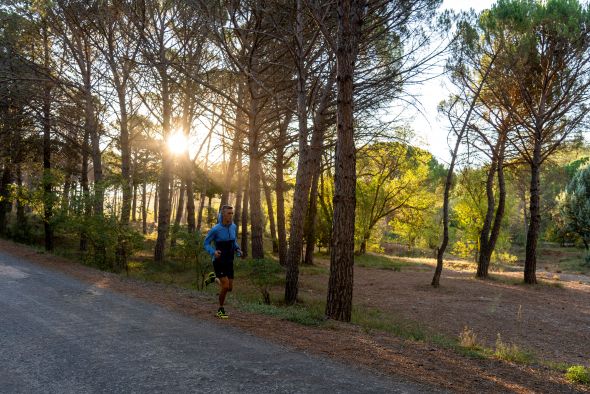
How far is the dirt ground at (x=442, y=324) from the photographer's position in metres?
4.99

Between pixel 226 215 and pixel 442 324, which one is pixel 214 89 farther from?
pixel 442 324

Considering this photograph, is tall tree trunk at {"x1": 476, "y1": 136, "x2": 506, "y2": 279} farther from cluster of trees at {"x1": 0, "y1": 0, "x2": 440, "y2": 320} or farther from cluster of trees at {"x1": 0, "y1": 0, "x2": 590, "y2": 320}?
cluster of trees at {"x1": 0, "y1": 0, "x2": 440, "y2": 320}

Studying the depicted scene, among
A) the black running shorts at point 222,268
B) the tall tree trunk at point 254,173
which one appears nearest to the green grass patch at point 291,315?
the black running shorts at point 222,268

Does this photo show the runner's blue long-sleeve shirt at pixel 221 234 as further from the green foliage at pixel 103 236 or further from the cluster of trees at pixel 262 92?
the green foliage at pixel 103 236

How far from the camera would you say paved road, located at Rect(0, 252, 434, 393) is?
13.3ft

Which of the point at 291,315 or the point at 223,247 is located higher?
the point at 223,247

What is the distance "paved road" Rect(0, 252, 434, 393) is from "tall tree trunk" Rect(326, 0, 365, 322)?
256cm

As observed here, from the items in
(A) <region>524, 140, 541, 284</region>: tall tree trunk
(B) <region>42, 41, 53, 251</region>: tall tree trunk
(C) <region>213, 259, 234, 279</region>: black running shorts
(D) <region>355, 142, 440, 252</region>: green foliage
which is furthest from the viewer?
(D) <region>355, 142, 440, 252</region>: green foliage

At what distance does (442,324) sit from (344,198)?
4.68 m

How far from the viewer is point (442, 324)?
1054 centimetres

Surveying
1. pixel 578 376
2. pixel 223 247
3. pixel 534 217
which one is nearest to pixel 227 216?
pixel 223 247

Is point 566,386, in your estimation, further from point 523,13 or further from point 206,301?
point 523,13

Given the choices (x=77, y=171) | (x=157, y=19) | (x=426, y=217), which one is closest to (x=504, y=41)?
(x=157, y=19)

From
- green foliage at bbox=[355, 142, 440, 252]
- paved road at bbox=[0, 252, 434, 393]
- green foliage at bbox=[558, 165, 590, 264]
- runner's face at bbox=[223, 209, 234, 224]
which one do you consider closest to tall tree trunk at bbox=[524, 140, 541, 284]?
green foliage at bbox=[355, 142, 440, 252]
